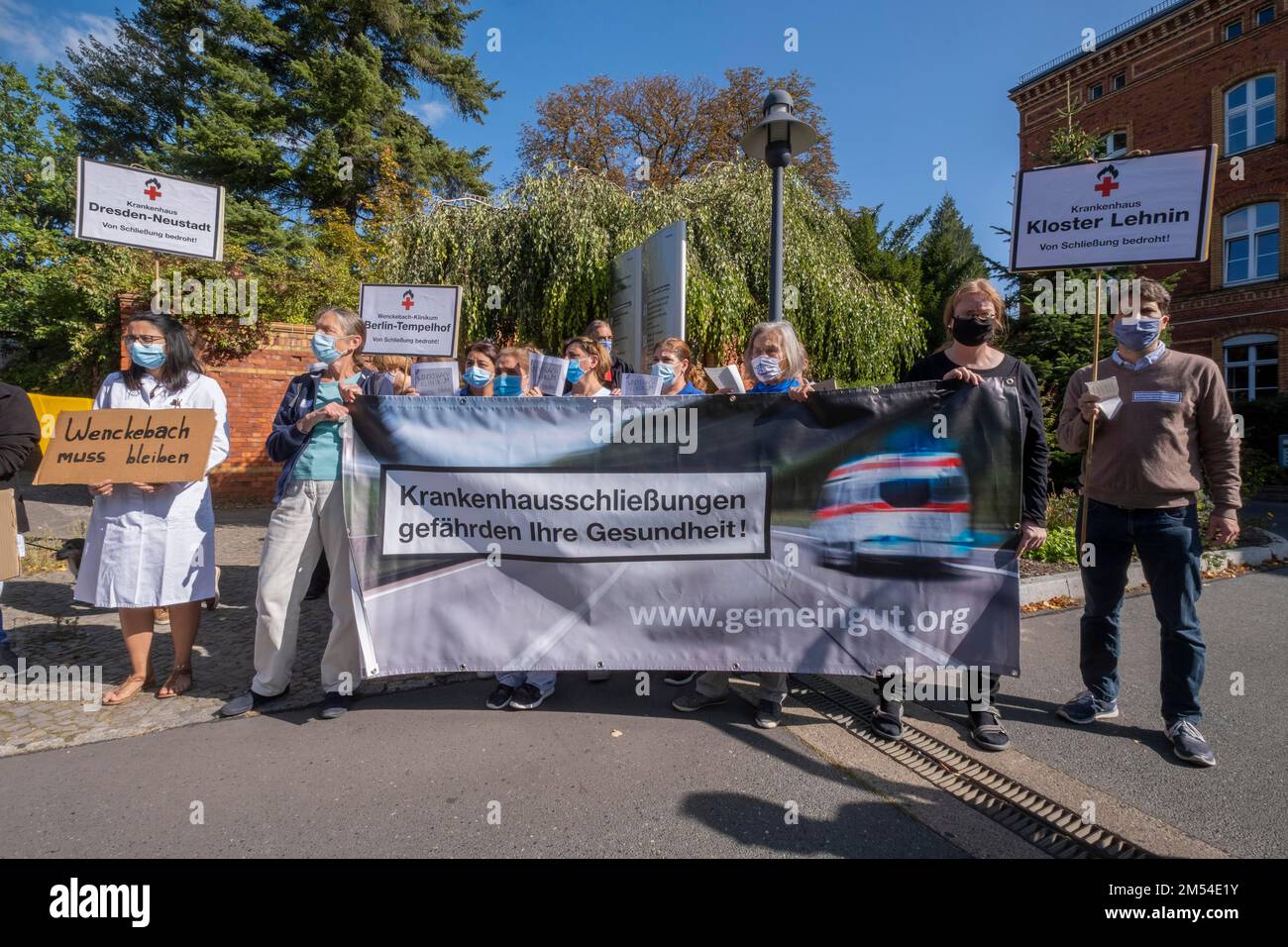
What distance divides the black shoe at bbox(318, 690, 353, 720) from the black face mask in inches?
148

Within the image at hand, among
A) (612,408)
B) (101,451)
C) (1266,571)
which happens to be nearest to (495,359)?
(612,408)

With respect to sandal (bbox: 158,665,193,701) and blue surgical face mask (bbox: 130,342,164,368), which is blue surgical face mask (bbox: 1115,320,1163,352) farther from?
sandal (bbox: 158,665,193,701)

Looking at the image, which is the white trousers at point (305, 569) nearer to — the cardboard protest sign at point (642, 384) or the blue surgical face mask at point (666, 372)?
the cardboard protest sign at point (642, 384)

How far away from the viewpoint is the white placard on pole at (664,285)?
274 inches

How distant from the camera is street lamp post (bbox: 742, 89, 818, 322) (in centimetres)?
601

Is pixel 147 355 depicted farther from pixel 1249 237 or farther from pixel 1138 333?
pixel 1249 237

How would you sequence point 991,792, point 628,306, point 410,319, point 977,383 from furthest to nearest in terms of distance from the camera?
point 628,306 → point 410,319 → point 977,383 → point 991,792

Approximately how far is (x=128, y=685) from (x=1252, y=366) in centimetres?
2785

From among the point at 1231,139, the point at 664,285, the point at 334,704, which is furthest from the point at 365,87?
the point at 1231,139

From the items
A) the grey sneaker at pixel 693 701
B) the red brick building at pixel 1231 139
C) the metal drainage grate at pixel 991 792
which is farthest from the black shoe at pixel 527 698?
the red brick building at pixel 1231 139

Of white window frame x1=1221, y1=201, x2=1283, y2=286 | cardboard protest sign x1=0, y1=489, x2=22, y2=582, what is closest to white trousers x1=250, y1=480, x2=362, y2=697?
cardboard protest sign x1=0, y1=489, x2=22, y2=582

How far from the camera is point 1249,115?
67.7 feet

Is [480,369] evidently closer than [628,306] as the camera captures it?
Yes

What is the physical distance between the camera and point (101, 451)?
141 inches
